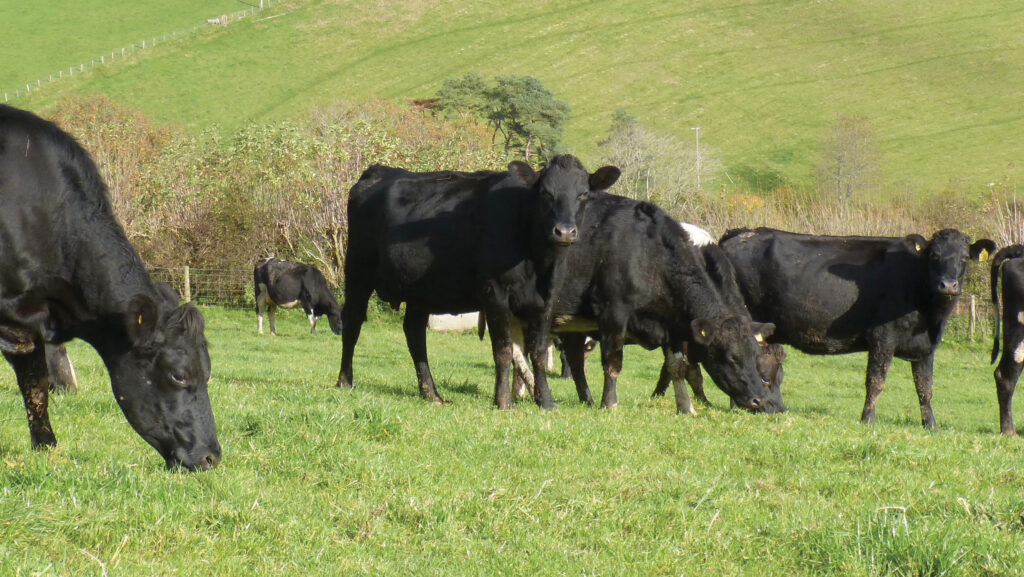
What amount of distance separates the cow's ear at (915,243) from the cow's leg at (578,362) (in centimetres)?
461

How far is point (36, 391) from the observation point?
642 cm

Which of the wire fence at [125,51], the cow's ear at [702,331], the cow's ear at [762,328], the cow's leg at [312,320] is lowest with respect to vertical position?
→ the cow's leg at [312,320]

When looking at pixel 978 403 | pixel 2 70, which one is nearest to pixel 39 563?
pixel 978 403

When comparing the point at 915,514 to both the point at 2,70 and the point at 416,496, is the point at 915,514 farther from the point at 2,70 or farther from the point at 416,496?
the point at 2,70

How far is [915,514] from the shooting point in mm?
5926

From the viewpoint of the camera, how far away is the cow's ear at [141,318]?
5922 millimetres

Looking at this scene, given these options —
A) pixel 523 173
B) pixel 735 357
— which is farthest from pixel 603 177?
pixel 735 357

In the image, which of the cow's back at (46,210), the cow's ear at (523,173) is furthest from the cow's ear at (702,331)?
the cow's back at (46,210)

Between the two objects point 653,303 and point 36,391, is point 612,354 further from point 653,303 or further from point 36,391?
point 36,391

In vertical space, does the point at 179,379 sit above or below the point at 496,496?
above

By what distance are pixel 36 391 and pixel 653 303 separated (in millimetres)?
6792

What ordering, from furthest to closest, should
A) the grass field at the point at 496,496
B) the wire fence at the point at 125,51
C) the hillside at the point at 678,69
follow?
the wire fence at the point at 125,51 < the hillside at the point at 678,69 < the grass field at the point at 496,496

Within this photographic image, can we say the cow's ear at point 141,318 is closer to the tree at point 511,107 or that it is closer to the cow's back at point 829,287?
the cow's back at point 829,287

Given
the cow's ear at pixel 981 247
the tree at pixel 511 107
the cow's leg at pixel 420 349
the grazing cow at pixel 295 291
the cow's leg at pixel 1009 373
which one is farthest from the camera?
the tree at pixel 511 107
